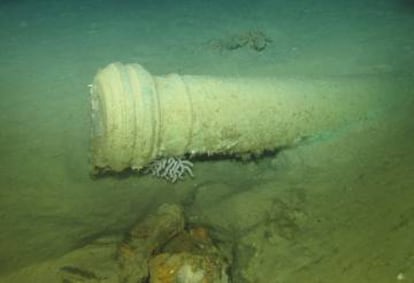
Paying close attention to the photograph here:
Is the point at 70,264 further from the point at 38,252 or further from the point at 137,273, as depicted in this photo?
the point at 137,273

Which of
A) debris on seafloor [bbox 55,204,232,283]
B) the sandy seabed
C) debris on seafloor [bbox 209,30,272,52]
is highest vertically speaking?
debris on seafloor [bbox 209,30,272,52]

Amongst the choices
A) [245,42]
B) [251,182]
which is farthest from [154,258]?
[245,42]

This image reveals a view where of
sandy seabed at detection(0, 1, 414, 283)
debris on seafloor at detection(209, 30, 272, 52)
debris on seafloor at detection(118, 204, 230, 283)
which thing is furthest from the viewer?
debris on seafloor at detection(209, 30, 272, 52)

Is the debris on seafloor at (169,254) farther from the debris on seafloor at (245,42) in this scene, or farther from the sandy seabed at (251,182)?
the debris on seafloor at (245,42)

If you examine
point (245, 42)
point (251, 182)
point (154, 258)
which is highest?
point (245, 42)

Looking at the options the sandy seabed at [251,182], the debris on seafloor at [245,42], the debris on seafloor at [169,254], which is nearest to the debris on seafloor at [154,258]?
the debris on seafloor at [169,254]

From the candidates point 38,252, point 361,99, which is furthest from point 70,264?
point 361,99

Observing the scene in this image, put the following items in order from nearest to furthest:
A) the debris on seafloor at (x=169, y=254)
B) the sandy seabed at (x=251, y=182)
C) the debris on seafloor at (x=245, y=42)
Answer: the debris on seafloor at (x=169, y=254) → the sandy seabed at (x=251, y=182) → the debris on seafloor at (x=245, y=42)

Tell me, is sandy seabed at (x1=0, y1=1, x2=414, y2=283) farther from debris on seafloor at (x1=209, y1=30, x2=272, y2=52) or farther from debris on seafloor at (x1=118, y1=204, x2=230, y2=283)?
debris on seafloor at (x1=118, y1=204, x2=230, y2=283)

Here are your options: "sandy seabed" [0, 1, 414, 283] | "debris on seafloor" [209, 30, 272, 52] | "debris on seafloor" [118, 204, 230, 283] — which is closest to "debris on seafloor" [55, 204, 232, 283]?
"debris on seafloor" [118, 204, 230, 283]

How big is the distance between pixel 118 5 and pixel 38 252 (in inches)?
333

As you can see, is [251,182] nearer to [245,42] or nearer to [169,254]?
[169,254]

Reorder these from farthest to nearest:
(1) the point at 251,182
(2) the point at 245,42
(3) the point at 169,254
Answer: (2) the point at 245,42, (1) the point at 251,182, (3) the point at 169,254

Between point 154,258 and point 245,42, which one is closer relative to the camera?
point 154,258
